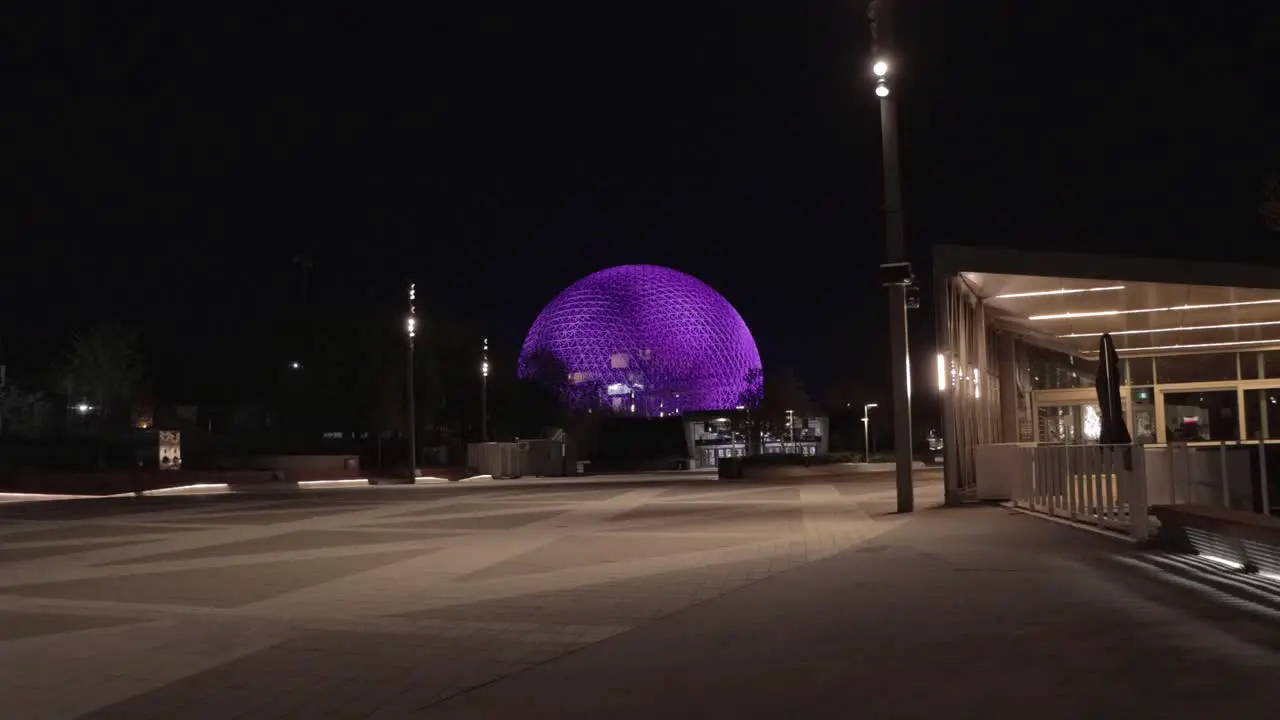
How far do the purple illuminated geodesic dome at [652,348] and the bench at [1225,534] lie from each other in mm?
71954

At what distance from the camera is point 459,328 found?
186ft

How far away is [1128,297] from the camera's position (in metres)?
18.4

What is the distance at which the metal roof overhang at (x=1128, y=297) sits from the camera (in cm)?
1614

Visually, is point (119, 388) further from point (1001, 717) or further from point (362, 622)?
point (1001, 717)

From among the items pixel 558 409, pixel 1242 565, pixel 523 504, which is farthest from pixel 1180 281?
pixel 558 409

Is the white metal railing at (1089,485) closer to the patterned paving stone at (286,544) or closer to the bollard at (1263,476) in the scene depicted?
the bollard at (1263,476)

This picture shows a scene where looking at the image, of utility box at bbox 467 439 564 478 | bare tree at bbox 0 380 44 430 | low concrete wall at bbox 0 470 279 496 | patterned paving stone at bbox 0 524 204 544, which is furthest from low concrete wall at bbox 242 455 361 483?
patterned paving stone at bbox 0 524 204 544

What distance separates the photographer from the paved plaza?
18.2 ft

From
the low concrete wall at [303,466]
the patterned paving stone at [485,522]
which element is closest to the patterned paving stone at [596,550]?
the patterned paving stone at [485,522]

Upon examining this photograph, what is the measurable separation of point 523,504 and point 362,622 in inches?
565

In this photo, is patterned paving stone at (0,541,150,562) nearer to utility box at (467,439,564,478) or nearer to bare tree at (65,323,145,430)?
utility box at (467,439,564,478)

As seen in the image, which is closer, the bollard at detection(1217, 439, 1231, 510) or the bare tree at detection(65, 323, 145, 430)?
the bollard at detection(1217, 439, 1231, 510)

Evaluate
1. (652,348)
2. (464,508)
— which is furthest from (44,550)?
(652,348)

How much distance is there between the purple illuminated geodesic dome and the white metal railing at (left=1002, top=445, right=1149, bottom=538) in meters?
66.5
